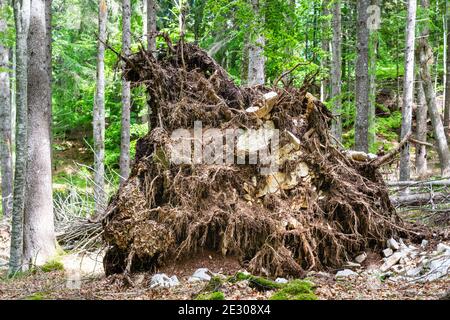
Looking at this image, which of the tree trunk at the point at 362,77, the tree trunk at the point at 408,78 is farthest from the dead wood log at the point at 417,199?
the tree trunk at the point at 408,78

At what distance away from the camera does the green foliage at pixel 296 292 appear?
4.46 metres

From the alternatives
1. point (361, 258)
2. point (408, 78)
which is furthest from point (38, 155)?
point (408, 78)

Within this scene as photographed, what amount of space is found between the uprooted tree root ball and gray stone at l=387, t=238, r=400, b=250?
11 centimetres

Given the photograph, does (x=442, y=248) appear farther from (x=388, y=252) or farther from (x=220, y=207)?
(x=220, y=207)

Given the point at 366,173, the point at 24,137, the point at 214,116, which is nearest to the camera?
the point at 214,116

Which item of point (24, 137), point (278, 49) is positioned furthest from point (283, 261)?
point (278, 49)

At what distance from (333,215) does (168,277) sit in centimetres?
275

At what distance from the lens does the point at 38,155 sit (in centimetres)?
834

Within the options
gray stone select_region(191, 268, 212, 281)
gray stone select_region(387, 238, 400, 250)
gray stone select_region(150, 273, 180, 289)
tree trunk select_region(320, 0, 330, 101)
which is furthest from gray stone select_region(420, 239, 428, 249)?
tree trunk select_region(320, 0, 330, 101)

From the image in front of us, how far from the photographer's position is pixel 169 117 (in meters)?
6.93

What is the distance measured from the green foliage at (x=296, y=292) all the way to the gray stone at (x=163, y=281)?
158cm

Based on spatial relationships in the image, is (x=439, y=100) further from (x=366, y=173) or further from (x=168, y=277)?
(x=168, y=277)

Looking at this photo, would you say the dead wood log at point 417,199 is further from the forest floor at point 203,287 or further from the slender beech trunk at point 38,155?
the slender beech trunk at point 38,155

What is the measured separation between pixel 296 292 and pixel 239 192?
7.73 ft
